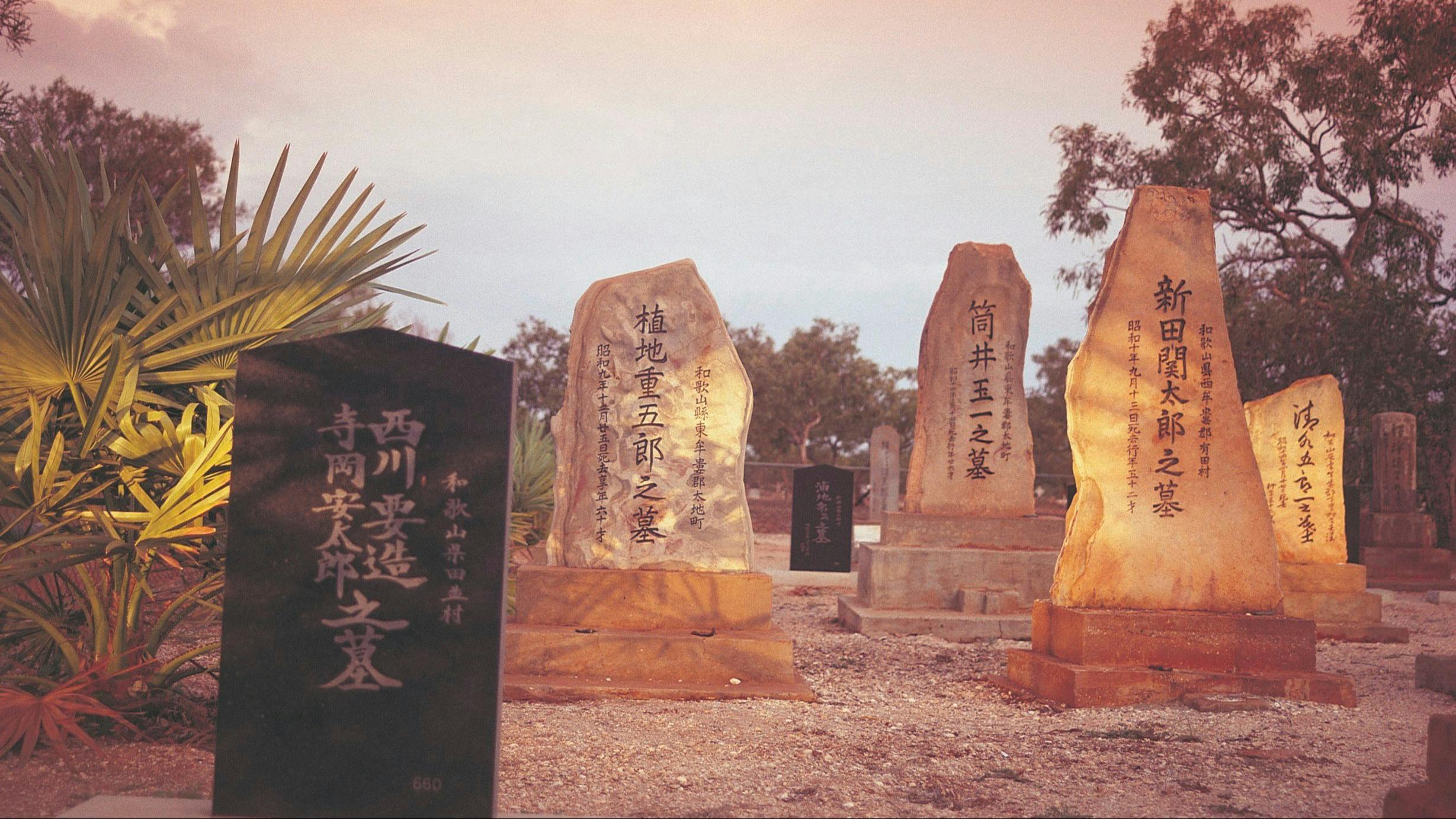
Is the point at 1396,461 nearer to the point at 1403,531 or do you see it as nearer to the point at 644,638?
the point at 1403,531

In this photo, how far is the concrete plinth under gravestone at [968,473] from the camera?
920 cm

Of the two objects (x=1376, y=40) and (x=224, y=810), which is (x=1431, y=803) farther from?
(x=1376, y=40)

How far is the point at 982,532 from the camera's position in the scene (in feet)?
31.0

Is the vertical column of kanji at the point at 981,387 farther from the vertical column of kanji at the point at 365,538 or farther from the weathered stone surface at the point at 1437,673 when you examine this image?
the vertical column of kanji at the point at 365,538

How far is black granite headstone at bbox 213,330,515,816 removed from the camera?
270 centimetres

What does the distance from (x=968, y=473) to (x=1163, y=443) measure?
3989mm

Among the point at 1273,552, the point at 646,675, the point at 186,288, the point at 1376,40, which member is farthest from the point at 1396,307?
the point at 186,288

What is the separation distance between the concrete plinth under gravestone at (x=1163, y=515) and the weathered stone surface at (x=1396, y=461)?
10877 mm

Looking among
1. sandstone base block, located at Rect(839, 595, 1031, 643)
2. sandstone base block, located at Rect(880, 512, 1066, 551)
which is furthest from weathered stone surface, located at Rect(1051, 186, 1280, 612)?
sandstone base block, located at Rect(880, 512, 1066, 551)

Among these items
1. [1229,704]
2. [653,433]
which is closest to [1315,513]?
[1229,704]

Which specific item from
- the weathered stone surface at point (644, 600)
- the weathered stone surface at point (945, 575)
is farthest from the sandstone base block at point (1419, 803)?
the weathered stone surface at point (945, 575)

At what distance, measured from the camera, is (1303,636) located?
5434 millimetres

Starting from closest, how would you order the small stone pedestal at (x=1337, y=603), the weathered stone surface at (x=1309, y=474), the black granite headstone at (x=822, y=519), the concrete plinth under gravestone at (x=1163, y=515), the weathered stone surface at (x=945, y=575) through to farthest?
the concrete plinth under gravestone at (x=1163, y=515)
the small stone pedestal at (x=1337, y=603)
the weathered stone surface at (x=945, y=575)
the weathered stone surface at (x=1309, y=474)
the black granite headstone at (x=822, y=519)

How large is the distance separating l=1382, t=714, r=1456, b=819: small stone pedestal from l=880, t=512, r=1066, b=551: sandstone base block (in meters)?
6.58
